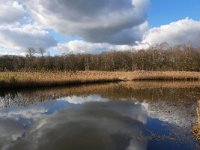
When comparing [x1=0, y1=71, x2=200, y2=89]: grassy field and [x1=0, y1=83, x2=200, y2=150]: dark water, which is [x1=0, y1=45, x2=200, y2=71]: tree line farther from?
[x1=0, y1=83, x2=200, y2=150]: dark water

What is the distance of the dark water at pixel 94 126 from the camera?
24.2ft

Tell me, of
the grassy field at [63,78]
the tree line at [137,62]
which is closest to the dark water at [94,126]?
the grassy field at [63,78]

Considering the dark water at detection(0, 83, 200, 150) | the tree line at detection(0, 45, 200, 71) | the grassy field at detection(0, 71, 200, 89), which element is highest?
the tree line at detection(0, 45, 200, 71)

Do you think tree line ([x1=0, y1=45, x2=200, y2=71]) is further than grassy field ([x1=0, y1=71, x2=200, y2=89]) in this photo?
Yes

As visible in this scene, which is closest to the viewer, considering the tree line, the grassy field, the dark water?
the dark water

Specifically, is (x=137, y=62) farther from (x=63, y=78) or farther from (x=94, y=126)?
(x=94, y=126)

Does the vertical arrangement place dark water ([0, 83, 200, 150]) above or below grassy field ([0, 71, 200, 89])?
below

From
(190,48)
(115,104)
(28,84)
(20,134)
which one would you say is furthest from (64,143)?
(190,48)

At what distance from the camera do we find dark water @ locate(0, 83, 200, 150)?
737 cm

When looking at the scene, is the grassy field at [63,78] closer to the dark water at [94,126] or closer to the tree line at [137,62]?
the dark water at [94,126]

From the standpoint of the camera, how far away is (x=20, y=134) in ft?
26.9

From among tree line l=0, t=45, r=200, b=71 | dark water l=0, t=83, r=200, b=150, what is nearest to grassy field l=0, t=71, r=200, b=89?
dark water l=0, t=83, r=200, b=150

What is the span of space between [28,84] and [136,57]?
1803 inches

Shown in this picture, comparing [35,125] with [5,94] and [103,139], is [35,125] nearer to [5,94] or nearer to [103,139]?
[103,139]
